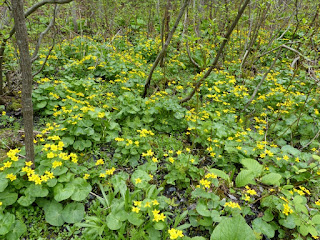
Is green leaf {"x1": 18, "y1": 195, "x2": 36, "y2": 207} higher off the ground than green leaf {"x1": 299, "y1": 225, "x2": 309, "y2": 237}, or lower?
higher

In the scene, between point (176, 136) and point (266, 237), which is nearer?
point (266, 237)

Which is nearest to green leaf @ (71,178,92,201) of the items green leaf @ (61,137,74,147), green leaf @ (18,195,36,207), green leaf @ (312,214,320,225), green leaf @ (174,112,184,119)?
green leaf @ (18,195,36,207)

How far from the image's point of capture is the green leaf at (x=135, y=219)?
1.91m

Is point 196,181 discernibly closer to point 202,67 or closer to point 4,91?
point 4,91

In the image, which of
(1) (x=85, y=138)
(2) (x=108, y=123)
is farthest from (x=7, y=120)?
(2) (x=108, y=123)

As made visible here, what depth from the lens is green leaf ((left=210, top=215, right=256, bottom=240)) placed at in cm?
167

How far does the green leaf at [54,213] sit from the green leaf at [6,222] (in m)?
0.27

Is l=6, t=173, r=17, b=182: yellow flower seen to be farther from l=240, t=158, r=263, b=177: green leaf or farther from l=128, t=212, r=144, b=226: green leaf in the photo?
l=240, t=158, r=263, b=177: green leaf

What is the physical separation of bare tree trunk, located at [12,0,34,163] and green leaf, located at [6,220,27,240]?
569mm

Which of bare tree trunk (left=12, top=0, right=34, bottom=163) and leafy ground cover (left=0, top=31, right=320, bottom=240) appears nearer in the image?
bare tree trunk (left=12, top=0, right=34, bottom=163)

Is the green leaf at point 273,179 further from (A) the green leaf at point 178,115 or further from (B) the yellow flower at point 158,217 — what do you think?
(A) the green leaf at point 178,115

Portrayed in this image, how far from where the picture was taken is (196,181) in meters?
2.67

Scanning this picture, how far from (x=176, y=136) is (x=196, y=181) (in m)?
0.98

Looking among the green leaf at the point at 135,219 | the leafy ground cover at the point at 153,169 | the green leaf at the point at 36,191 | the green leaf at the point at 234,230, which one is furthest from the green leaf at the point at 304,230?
the green leaf at the point at 36,191
